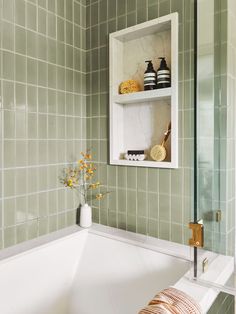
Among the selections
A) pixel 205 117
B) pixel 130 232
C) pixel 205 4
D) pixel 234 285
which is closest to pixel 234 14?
pixel 205 4

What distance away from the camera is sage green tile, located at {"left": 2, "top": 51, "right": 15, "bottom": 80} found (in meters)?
1.44

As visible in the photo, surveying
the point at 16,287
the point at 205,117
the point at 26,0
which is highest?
the point at 26,0

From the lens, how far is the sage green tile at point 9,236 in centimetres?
147

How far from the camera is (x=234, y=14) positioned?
122 cm

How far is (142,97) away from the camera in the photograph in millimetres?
1604

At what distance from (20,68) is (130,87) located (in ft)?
2.17

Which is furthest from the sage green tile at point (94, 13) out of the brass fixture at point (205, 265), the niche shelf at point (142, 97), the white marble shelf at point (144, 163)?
the brass fixture at point (205, 265)

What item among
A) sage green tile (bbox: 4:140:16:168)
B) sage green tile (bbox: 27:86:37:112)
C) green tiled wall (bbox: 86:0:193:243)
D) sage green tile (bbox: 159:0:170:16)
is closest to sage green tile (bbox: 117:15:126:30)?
green tiled wall (bbox: 86:0:193:243)

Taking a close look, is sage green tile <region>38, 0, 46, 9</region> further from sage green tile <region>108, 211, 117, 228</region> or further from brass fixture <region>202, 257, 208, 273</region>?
brass fixture <region>202, 257, 208, 273</region>

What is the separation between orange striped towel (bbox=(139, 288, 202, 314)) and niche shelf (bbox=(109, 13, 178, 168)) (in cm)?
71

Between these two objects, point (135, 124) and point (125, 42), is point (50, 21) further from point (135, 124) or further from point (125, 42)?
point (135, 124)

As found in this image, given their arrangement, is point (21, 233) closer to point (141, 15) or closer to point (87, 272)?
point (87, 272)

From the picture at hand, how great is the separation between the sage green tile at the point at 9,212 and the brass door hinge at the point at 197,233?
0.97 m

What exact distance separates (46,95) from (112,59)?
49 centimetres
